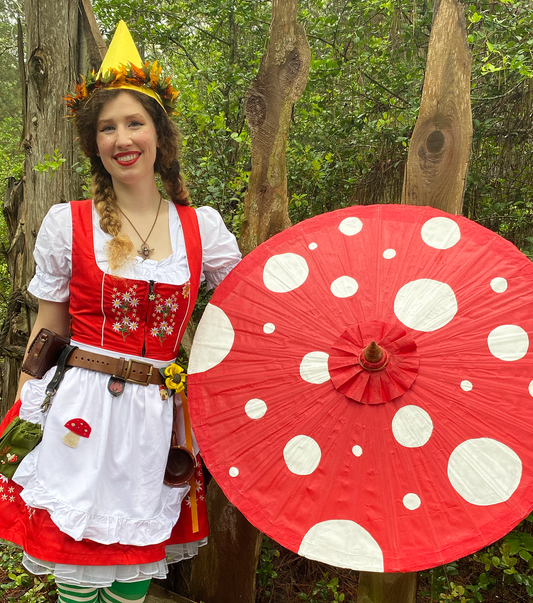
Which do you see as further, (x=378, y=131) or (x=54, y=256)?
(x=378, y=131)

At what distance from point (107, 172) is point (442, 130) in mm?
1216

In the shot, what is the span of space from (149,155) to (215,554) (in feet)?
5.66

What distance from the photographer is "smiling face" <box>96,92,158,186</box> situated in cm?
167

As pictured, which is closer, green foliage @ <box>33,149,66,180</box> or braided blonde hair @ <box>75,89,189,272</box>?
braided blonde hair @ <box>75,89,189,272</box>

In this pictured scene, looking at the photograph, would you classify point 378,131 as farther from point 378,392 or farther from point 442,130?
point 378,392

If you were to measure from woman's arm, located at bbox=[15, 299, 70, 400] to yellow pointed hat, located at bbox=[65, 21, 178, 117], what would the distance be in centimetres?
70

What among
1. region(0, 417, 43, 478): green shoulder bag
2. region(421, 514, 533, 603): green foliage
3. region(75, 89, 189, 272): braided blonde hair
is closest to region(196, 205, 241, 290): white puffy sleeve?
region(75, 89, 189, 272): braided blonde hair

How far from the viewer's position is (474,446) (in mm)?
1124

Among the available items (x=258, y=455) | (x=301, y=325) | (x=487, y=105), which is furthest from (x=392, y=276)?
(x=487, y=105)

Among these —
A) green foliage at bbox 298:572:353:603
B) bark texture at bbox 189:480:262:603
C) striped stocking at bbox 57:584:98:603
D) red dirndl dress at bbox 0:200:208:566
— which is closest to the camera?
red dirndl dress at bbox 0:200:208:566

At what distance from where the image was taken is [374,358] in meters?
1.17

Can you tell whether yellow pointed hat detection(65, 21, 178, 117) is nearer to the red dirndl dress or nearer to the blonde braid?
the blonde braid

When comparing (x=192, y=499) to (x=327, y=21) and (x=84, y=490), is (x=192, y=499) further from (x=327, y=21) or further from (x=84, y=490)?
(x=327, y=21)

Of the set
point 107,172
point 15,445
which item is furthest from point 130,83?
point 15,445
